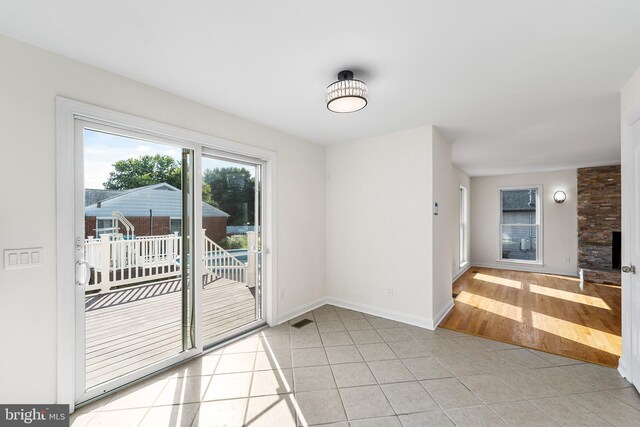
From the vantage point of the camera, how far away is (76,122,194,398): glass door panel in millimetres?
1995

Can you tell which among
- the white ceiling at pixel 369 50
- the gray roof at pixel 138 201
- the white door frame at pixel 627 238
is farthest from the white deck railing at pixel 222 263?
the white door frame at pixel 627 238

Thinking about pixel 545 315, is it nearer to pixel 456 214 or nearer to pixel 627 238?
pixel 627 238

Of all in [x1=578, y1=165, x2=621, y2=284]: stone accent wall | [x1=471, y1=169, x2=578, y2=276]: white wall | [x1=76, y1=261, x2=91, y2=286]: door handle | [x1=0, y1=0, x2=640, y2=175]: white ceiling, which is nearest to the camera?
[x1=0, y1=0, x2=640, y2=175]: white ceiling

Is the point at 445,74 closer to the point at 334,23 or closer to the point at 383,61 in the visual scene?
the point at 383,61

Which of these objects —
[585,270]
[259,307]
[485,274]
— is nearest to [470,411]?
[259,307]

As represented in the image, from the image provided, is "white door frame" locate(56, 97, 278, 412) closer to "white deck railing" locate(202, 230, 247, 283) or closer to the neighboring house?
the neighboring house

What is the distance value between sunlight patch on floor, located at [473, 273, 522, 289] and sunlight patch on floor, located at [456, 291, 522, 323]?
48.2 inches

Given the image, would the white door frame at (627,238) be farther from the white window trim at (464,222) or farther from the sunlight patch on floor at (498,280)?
the white window trim at (464,222)

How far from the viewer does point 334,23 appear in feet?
4.92

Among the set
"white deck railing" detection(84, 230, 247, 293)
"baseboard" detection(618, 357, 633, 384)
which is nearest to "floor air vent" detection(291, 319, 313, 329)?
"white deck railing" detection(84, 230, 247, 293)

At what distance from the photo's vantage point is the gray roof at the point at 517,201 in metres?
6.54

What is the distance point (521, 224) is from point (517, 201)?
0.59 m

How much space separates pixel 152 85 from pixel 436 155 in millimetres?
3061

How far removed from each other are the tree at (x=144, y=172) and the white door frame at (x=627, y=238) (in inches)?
151
